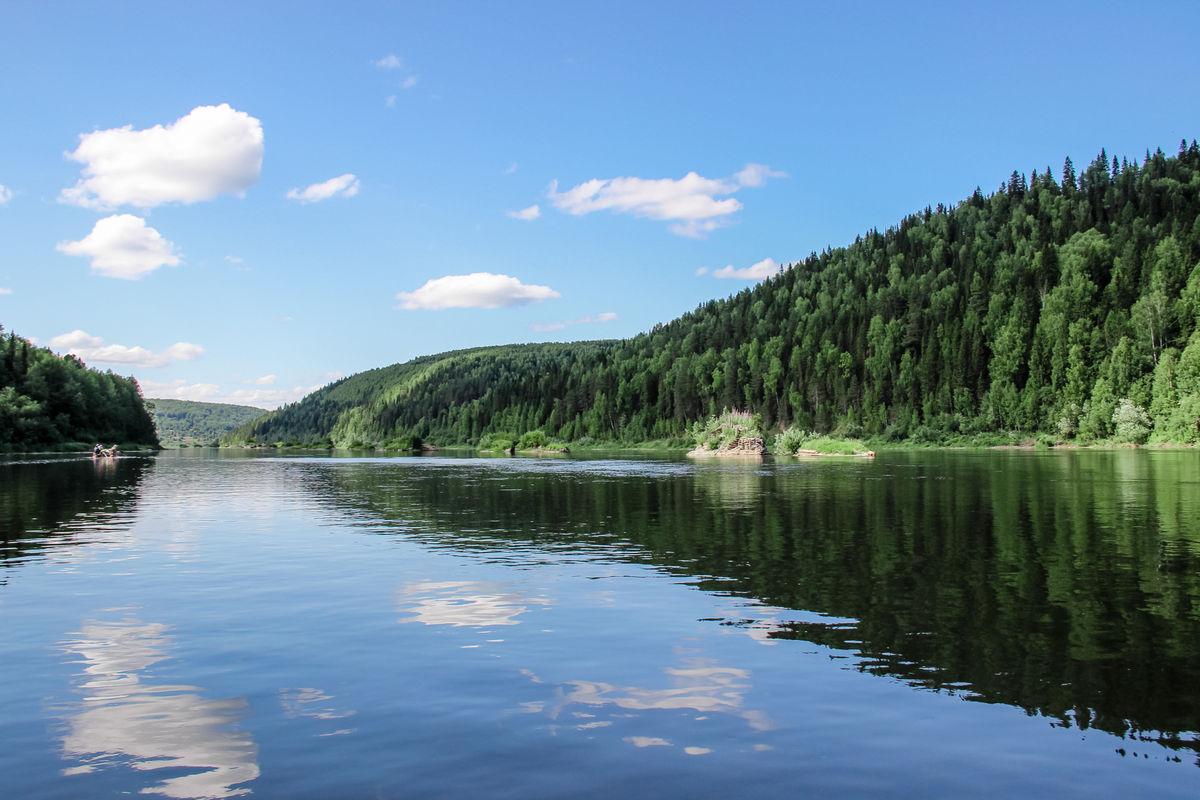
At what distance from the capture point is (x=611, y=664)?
13.6 metres

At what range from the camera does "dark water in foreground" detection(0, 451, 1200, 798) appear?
9.37 m

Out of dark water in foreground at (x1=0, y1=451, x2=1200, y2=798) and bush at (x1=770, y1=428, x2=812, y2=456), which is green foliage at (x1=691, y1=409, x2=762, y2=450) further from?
dark water in foreground at (x1=0, y1=451, x2=1200, y2=798)

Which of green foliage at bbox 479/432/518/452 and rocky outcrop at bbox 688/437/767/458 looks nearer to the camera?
rocky outcrop at bbox 688/437/767/458

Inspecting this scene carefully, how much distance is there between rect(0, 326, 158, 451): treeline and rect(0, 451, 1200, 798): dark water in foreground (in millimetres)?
134323

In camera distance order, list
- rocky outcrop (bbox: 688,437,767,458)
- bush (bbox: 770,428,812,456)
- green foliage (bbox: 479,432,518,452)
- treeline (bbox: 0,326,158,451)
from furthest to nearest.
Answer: green foliage (bbox: 479,432,518,452)
treeline (bbox: 0,326,158,451)
rocky outcrop (bbox: 688,437,767,458)
bush (bbox: 770,428,812,456)

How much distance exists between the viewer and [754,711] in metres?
11.2

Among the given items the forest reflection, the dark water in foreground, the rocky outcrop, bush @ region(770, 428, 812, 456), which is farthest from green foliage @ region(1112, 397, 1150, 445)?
the dark water in foreground

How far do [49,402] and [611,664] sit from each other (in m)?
180

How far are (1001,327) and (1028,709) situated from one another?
190 meters

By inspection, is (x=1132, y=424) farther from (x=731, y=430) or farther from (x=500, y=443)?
(x=500, y=443)

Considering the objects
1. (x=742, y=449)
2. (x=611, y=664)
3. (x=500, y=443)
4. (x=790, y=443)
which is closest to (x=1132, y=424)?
(x=790, y=443)

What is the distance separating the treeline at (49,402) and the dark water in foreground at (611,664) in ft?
441

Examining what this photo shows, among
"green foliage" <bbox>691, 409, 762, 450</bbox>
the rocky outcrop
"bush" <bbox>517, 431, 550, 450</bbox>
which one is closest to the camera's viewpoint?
the rocky outcrop

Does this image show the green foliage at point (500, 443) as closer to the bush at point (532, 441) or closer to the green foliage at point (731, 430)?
the bush at point (532, 441)
